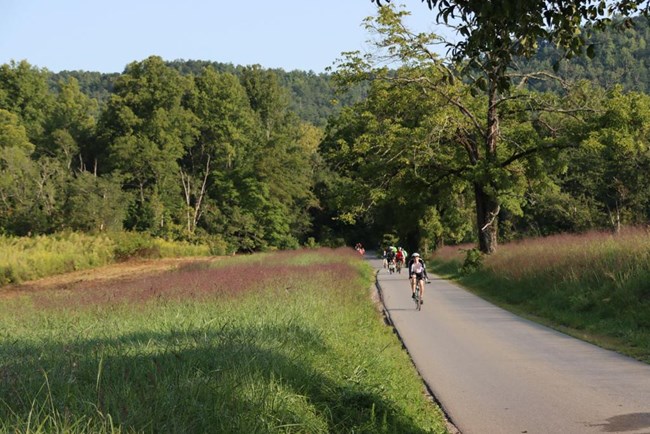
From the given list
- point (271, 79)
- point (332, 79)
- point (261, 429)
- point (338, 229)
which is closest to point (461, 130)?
point (332, 79)

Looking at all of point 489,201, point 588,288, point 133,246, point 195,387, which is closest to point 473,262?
point 489,201

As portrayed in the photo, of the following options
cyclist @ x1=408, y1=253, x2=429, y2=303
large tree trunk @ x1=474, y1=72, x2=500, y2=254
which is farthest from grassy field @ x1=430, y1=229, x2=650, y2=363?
large tree trunk @ x1=474, y1=72, x2=500, y2=254

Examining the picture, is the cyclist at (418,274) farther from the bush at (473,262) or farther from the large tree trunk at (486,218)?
the large tree trunk at (486,218)

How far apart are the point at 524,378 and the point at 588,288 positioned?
28.7ft

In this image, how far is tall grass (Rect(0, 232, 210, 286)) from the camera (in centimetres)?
4138

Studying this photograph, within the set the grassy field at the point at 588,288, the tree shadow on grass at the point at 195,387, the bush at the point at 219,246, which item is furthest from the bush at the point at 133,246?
the tree shadow on grass at the point at 195,387

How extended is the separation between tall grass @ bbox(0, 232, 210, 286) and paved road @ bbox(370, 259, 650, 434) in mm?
31257

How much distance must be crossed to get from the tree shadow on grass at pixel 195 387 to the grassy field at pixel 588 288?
637cm

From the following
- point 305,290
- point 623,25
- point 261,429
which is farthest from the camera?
point 305,290

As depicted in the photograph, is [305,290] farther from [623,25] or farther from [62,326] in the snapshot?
[623,25]

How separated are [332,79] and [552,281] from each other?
755 inches

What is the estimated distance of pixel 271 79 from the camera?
11369 centimetres

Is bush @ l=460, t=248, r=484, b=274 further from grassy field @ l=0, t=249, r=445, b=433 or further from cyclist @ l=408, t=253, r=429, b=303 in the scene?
grassy field @ l=0, t=249, r=445, b=433

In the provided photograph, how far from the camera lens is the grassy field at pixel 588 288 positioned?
14391 millimetres
